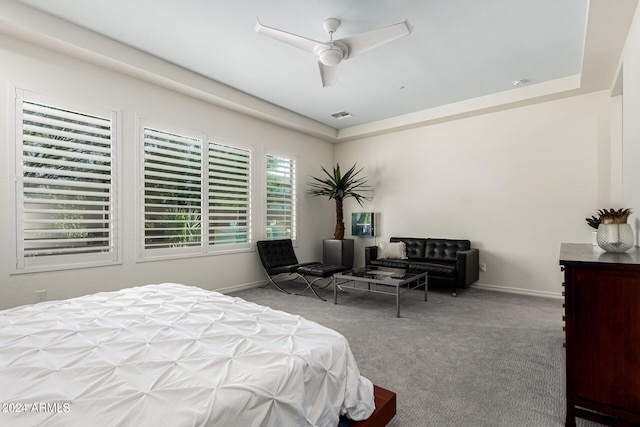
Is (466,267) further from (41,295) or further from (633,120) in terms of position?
(41,295)

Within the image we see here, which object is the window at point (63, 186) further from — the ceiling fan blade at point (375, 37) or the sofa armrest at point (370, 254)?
the sofa armrest at point (370, 254)

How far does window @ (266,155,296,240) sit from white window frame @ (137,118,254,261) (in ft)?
1.43

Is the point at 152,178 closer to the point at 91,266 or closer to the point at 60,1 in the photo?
the point at 91,266

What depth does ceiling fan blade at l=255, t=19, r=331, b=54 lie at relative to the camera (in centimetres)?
259

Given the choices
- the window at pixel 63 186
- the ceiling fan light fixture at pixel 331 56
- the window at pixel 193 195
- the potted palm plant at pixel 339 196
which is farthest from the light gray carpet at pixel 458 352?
the ceiling fan light fixture at pixel 331 56

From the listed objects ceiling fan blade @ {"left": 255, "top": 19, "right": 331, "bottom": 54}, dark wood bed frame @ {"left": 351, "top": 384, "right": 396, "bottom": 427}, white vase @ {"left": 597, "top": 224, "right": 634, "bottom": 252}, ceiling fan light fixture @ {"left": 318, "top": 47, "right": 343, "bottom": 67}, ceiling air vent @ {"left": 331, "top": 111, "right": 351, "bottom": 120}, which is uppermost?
ceiling air vent @ {"left": 331, "top": 111, "right": 351, "bottom": 120}

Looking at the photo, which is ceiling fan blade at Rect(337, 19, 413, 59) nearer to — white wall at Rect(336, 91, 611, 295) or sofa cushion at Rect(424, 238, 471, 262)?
white wall at Rect(336, 91, 611, 295)

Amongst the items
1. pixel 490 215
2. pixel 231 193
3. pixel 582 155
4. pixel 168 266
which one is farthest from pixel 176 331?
pixel 582 155

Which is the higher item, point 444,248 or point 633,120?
point 633,120

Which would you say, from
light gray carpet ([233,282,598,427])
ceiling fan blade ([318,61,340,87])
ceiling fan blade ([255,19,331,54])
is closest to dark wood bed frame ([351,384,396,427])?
light gray carpet ([233,282,598,427])

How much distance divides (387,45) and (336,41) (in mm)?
907

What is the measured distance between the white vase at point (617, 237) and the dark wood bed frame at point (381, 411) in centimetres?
175

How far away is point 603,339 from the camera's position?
1.60 m

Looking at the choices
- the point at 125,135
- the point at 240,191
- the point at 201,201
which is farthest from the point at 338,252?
the point at 125,135
